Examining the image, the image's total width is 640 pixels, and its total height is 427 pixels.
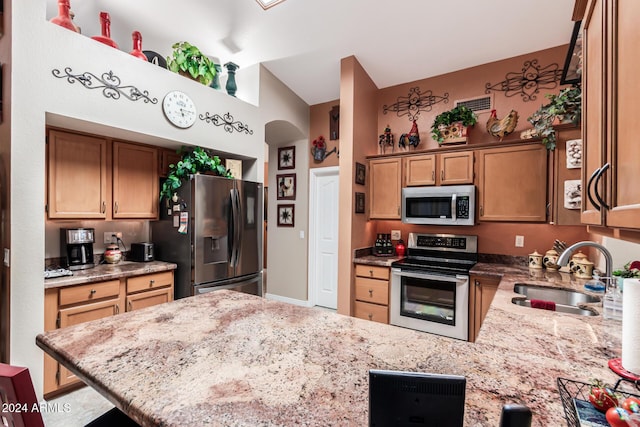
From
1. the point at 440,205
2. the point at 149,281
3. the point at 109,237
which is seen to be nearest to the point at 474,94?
the point at 440,205

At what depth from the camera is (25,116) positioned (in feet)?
6.22

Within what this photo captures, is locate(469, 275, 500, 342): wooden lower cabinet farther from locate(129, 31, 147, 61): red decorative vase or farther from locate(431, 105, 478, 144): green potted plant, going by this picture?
locate(129, 31, 147, 61): red decorative vase

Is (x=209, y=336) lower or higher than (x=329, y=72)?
lower

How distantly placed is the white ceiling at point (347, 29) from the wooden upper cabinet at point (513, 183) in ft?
Result: 3.77

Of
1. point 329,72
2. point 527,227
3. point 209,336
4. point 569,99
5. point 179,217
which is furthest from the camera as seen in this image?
point 329,72

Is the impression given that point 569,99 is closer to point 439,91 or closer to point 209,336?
point 439,91

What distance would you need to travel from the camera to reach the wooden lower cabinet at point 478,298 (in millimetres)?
2756

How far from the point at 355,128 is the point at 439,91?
1225mm

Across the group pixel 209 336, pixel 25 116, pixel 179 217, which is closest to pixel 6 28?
pixel 25 116

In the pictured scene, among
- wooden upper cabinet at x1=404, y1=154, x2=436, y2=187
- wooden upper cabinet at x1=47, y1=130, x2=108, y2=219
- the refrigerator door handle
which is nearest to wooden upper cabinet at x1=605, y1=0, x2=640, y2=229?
wooden upper cabinet at x1=404, y1=154, x2=436, y2=187

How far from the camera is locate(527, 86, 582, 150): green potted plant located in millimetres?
2369

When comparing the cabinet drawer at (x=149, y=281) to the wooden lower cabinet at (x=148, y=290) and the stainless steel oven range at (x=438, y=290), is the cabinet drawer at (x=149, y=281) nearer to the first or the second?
the wooden lower cabinet at (x=148, y=290)

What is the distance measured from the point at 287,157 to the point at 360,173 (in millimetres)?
1592

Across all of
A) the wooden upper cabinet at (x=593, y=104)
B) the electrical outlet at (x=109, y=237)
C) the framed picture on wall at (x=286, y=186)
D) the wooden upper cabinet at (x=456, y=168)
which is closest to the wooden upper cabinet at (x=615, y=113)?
the wooden upper cabinet at (x=593, y=104)
